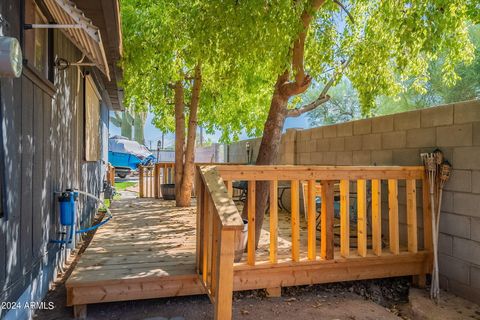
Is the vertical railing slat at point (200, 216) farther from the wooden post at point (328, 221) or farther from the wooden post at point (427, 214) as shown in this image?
the wooden post at point (427, 214)

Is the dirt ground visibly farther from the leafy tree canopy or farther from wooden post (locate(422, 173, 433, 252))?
the leafy tree canopy

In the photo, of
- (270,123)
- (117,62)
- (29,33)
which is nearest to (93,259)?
(29,33)

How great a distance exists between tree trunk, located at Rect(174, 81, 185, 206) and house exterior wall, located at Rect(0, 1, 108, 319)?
2.73 metres

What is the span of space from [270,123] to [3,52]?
258 centimetres

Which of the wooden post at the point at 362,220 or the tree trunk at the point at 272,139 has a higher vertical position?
the tree trunk at the point at 272,139

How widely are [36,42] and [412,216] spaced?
3672 millimetres

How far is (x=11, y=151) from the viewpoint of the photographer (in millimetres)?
2143

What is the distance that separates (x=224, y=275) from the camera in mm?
2008

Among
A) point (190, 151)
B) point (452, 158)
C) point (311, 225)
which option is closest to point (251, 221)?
point (311, 225)

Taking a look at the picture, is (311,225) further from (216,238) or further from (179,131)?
(179,131)

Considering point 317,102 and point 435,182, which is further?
point 317,102

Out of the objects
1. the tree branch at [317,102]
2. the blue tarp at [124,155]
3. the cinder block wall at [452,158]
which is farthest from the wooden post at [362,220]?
the blue tarp at [124,155]

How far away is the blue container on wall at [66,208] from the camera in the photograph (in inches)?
127

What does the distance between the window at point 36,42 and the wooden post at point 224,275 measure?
1.79 m
